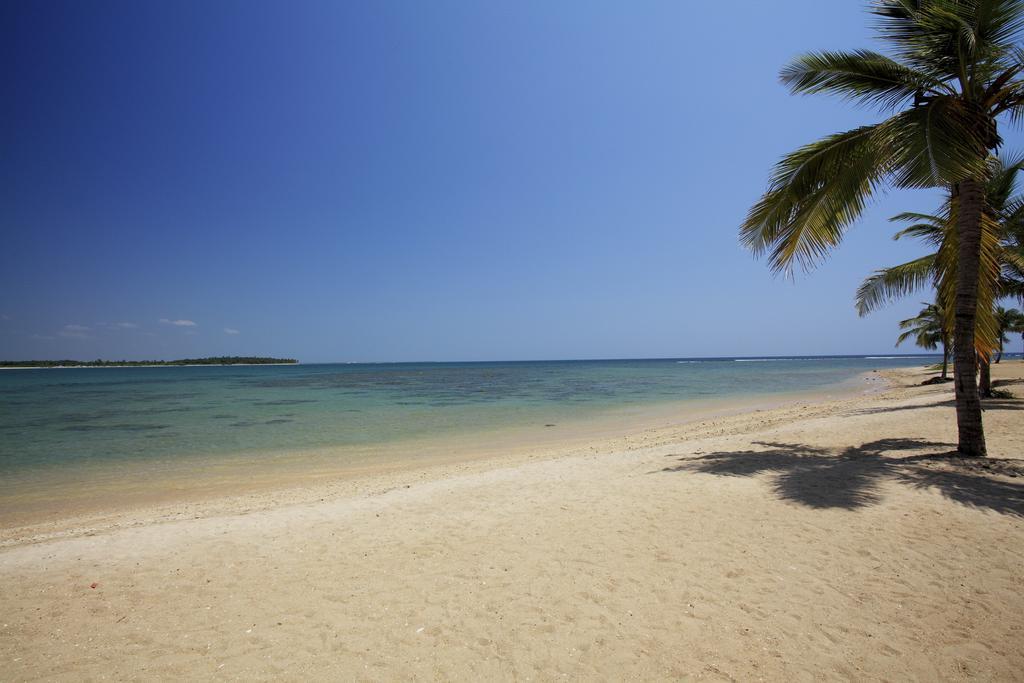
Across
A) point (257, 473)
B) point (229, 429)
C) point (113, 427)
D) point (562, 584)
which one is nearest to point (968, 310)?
point (562, 584)

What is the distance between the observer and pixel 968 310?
7.16 meters

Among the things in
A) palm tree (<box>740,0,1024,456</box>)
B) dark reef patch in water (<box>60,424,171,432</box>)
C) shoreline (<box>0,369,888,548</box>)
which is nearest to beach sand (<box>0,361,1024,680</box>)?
shoreline (<box>0,369,888,548</box>)

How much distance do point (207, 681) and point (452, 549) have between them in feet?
7.86

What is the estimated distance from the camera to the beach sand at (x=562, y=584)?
312cm

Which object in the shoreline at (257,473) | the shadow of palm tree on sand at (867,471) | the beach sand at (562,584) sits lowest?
→ the shoreline at (257,473)

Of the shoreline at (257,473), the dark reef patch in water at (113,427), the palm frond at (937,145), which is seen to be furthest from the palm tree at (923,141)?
the dark reef patch in water at (113,427)

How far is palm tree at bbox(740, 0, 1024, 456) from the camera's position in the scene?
6.37 m

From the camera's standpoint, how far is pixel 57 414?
72.0 ft

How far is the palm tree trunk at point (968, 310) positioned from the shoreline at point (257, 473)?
692 centimetres

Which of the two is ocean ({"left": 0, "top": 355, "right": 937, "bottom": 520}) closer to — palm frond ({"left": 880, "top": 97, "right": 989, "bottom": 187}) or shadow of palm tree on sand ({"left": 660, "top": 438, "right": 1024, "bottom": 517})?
shadow of palm tree on sand ({"left": 660, "top": 438, "right": 1024, "bottom": 517})

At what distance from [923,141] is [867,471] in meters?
5.02

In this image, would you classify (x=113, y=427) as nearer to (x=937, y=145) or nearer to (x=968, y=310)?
(x=937, y=145)

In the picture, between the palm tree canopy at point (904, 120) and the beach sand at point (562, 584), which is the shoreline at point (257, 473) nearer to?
the beach sand at point (562, 584)

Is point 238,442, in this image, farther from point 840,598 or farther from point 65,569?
point 840,598
